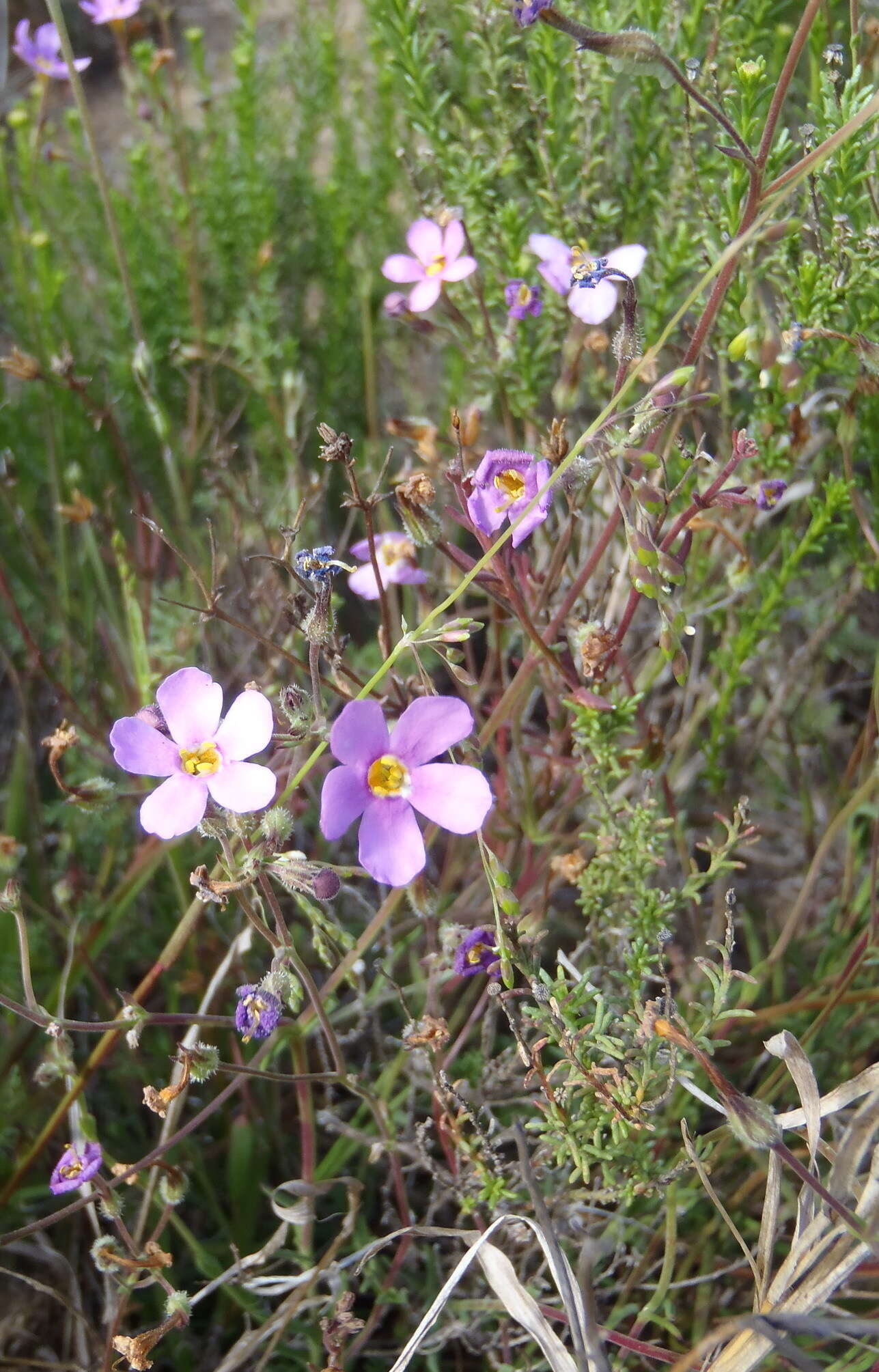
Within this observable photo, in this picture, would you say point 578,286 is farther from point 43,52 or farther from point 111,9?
point 43,52

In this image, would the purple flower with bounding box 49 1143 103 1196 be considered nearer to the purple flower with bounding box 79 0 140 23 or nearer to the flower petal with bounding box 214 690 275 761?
the flower petal with bounding box 214 690 275 761

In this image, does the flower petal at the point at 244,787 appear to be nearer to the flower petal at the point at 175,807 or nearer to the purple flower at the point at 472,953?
the flower petal at the point at 175,807

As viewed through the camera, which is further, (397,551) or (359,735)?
(397,551)

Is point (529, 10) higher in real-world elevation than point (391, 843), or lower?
higher

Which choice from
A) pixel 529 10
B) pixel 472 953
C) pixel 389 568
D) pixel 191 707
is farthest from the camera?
pixel 389 568

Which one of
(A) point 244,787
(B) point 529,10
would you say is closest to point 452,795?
(A) point 244,787

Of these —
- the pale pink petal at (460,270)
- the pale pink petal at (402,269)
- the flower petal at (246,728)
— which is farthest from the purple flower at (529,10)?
the flower petal at (246,728)

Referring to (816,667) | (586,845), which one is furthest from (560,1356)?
(816,667)

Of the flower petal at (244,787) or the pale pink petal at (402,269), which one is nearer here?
the flower petal at (244,787)
